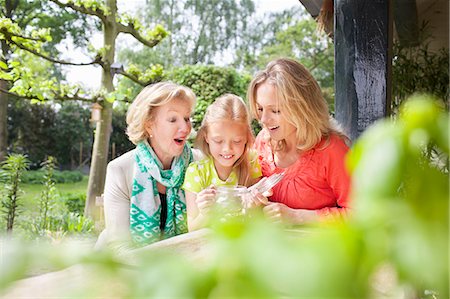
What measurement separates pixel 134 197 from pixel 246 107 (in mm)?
568

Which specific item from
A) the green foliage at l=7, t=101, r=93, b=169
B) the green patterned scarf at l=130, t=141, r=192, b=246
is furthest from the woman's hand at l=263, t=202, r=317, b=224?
the green foliage at l=7, t=101, r=93, b=169

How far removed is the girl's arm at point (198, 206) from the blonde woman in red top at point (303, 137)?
28 cm

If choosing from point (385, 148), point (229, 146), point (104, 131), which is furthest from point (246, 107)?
point (104, 131)

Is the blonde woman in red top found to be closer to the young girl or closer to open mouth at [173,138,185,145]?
the young girl

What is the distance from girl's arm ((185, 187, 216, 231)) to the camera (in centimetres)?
175

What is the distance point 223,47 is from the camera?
74.1 feet

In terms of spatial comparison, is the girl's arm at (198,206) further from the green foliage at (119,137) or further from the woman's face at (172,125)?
the green foliage at (119,137)

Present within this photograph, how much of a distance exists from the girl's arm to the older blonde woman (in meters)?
0.17

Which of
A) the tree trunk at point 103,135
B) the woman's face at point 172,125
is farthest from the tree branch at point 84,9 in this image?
the woman's face at point 172,125

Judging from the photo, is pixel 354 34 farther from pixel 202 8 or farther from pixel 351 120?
pixel 202 8

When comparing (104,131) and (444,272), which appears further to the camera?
(104,131)

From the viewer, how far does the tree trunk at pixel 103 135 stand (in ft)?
25.2

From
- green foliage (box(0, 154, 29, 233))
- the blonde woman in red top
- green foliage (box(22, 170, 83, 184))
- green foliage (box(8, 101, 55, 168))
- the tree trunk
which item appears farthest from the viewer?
green foliage (box(8, 101, 55, 168))

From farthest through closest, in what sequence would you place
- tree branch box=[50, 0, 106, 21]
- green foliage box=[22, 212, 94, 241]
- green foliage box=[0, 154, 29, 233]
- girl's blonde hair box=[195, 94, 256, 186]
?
tree branch box=[50, 0, 106, 21]
green foliage box=[22, 212, 94, 241]
green foliage box=[0, 154, 29, 233]
girl's blonde hair box=[195, 94, 256, 186]
